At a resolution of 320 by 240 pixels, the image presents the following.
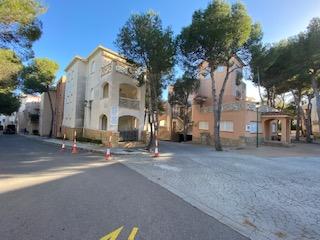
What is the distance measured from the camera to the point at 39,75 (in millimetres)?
37688

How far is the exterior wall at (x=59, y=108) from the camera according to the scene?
39.7 metres

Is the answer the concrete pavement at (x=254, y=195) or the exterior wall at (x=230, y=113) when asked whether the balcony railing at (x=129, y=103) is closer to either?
the exterior wall at (x=230, y=113)

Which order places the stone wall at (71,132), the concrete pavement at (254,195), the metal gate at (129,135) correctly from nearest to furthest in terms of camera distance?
1. the concrete pavement at (254,195)
2. the metal gate at (129,135)
3. the stone wall at (71,132)

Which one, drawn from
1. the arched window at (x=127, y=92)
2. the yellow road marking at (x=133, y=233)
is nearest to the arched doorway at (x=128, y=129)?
the arched window at (x=127, y=92)

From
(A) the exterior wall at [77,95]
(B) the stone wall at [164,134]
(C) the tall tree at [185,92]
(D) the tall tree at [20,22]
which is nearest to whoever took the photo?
(D) the tall tree at [20,22]

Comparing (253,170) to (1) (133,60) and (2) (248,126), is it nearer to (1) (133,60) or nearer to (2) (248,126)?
(1) (133,60)

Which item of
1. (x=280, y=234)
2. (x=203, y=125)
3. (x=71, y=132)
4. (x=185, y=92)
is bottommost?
(x=280, y=234)

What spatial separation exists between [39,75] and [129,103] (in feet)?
66.1

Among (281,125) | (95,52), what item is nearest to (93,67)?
(95,52)

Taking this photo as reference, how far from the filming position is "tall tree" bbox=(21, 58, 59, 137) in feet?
122

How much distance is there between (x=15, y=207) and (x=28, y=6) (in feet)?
35.0

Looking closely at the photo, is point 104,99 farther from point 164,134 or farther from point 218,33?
point 164,134

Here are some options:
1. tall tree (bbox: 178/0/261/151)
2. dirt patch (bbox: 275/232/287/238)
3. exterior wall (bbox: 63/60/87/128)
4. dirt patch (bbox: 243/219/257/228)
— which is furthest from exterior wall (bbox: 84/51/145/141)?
dirt patch (bbox: 275/232/287/238)

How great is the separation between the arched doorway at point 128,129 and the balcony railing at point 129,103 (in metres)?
1.78
